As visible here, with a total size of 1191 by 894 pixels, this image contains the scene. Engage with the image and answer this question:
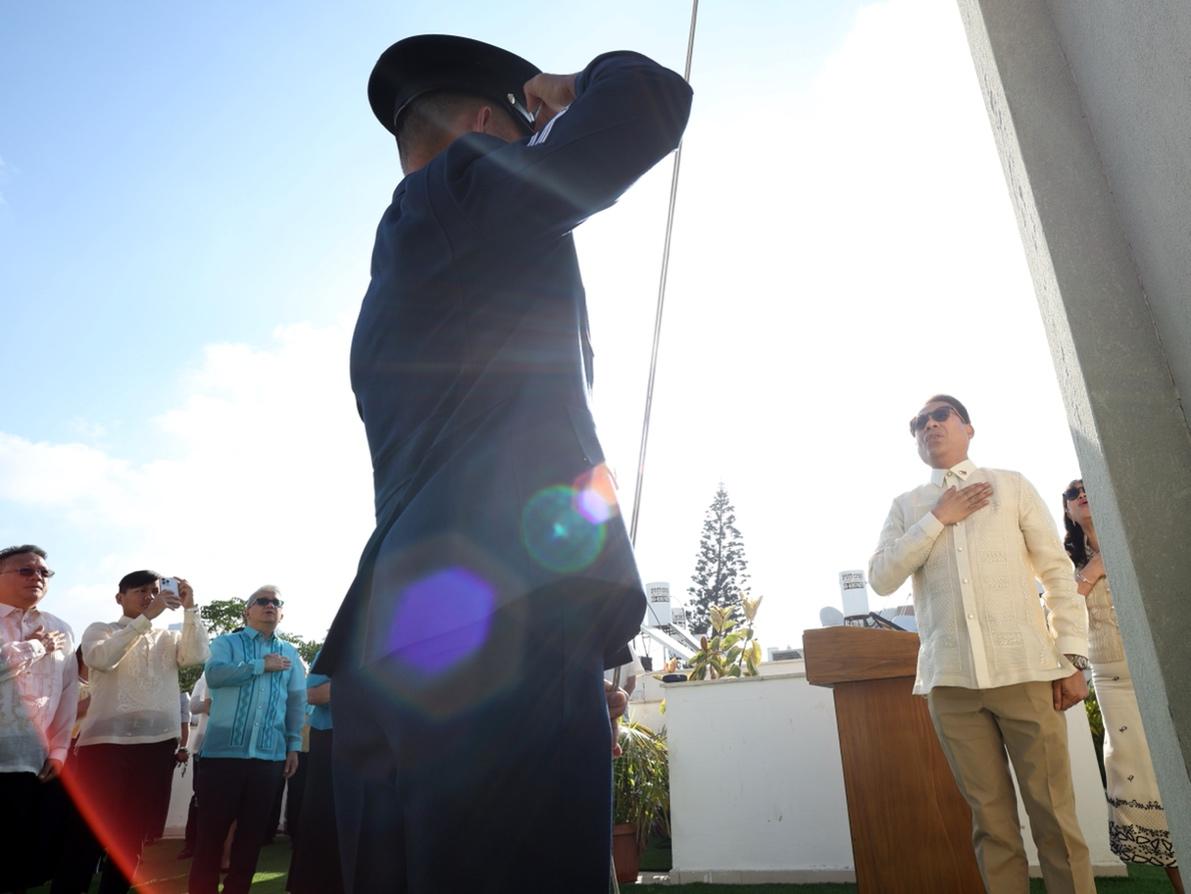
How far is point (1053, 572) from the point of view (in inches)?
114

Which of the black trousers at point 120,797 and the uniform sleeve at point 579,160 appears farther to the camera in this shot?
the black trousers at point 120,797

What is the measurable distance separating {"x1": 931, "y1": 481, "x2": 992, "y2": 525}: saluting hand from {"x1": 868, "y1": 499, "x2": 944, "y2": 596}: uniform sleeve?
3cm

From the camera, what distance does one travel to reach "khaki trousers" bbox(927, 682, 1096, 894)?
253cm

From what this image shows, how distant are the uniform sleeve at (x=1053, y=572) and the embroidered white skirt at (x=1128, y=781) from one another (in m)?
0.59

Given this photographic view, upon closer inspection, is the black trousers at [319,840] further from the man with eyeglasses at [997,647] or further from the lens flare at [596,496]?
the man with eyeglasses at [997,647]

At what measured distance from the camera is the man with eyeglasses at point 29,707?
3924 mm

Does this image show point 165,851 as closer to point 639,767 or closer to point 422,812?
point 639,767

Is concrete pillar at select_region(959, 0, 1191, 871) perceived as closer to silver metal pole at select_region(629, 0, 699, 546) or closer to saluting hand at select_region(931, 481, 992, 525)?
silver metal pole at select_region(629, 0, 699, 546)

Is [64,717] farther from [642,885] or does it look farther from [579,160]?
[579,160]

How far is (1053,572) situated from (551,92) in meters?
2.54

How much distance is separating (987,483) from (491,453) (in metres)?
2.54

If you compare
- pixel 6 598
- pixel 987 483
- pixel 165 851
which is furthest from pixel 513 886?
pixel 165 851

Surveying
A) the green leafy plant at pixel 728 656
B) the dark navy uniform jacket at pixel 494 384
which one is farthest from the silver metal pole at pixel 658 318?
the green leafy plant at pixel 728 656

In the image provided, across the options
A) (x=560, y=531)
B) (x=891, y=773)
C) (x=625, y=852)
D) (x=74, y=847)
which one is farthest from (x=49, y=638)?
(x=560, y=531)
